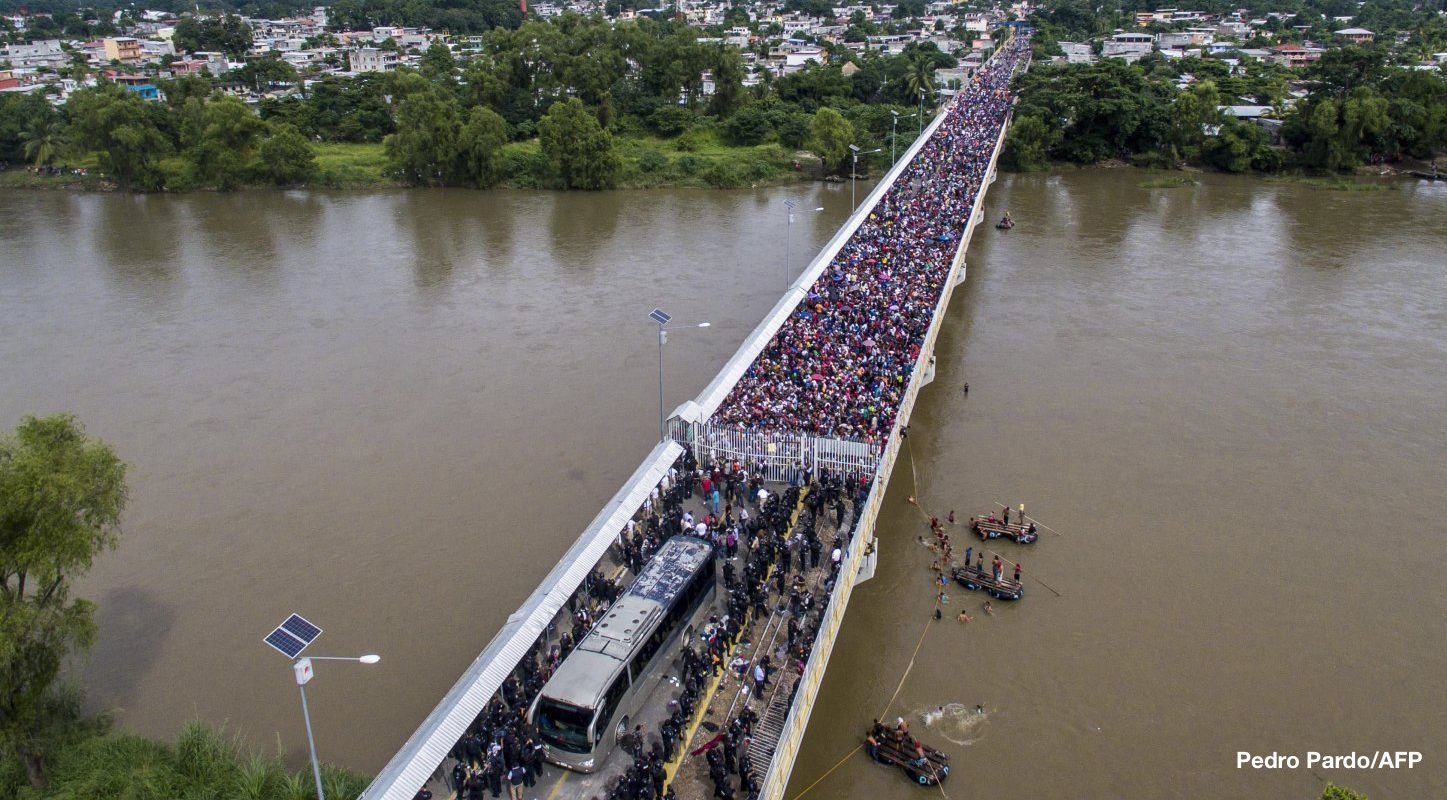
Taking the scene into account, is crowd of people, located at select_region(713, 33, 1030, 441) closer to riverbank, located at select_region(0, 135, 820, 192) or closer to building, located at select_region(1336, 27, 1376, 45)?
riverbank, located at select_region(0, 135, 820, 192)

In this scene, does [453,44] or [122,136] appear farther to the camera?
[453,44]

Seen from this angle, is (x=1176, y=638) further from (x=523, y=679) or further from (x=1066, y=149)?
(x=1066, y=149)

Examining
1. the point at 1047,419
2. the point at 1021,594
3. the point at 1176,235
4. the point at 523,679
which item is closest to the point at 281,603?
the point at 523,679

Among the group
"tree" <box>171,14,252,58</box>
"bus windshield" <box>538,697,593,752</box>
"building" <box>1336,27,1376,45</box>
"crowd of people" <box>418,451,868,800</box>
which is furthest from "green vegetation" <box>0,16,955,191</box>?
"building" <box>1336,27,1376,45</box>

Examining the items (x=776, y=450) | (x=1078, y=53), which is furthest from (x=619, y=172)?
(x=1078, y=53)

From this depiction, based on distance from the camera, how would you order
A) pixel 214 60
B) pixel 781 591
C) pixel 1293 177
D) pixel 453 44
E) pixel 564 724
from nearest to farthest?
pixel 564 724, pixel 781 591, pixel 1293 177, pixel 214 60, pixel 453 44

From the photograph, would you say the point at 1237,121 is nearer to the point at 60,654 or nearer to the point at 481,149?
the point at 481,149

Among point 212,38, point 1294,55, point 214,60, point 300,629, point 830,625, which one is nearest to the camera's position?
→ point 300,629
